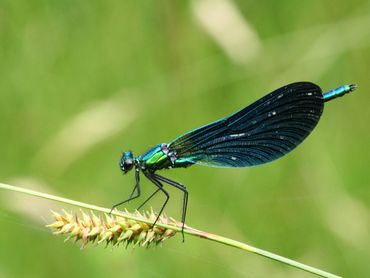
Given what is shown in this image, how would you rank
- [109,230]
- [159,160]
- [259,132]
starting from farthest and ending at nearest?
1. [159,160]
2. [259,132]
3. [109,230]

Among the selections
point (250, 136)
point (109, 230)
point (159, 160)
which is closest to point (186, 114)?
point (159, 160)

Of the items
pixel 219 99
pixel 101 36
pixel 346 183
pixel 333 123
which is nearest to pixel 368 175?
pixel 346 183

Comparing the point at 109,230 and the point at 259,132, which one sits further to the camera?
the point at 259,132

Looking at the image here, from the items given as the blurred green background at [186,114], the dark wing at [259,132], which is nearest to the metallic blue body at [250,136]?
the dark wing at [259,132]

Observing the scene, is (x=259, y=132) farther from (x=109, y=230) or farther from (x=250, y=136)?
(x=109, y=230)

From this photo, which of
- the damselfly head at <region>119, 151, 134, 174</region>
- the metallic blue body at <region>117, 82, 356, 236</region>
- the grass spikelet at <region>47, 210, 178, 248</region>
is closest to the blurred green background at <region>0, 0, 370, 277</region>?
the damselfly head at <region>119, 151, 134, 174</region>

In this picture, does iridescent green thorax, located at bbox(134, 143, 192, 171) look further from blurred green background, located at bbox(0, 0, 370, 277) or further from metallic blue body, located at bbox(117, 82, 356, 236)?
blurred green background, located at bbox(0, 0, 370, 277)
